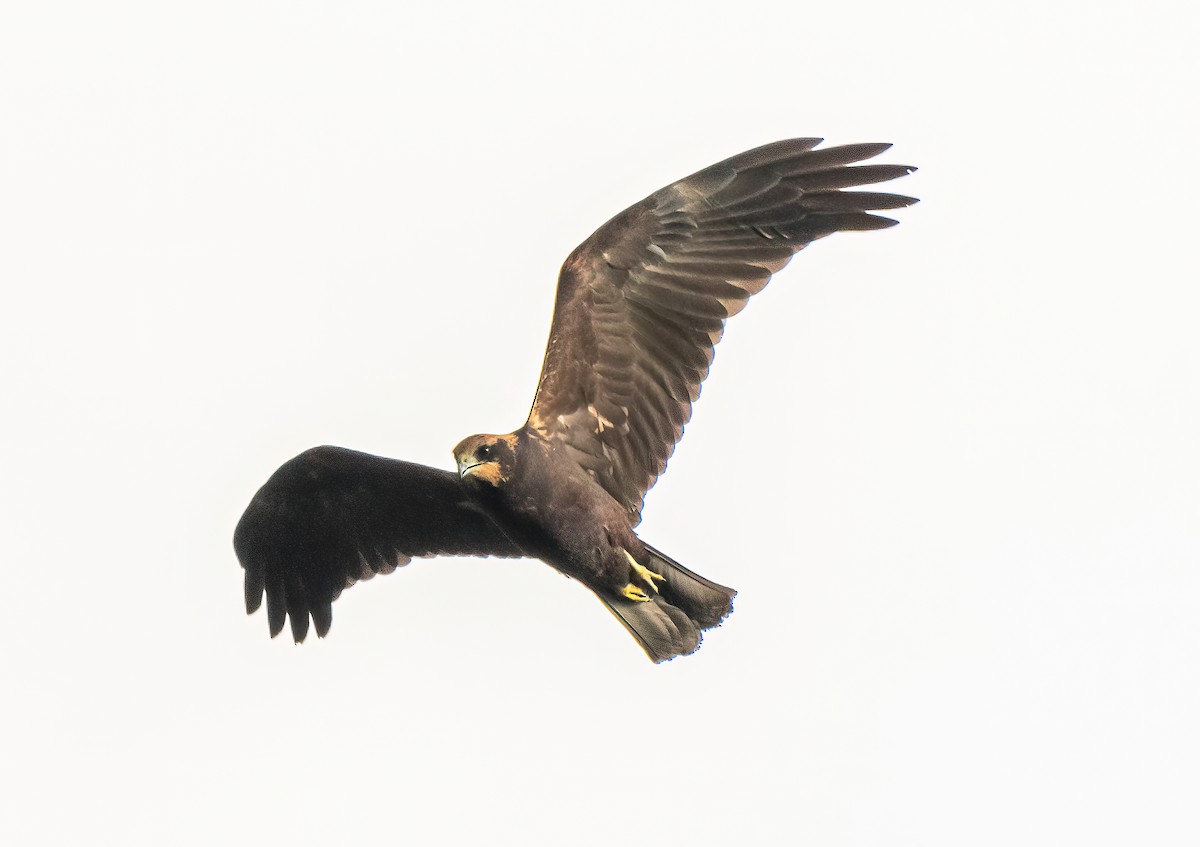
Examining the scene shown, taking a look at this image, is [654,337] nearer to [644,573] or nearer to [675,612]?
[644,573]

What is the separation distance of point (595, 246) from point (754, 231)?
0.91 meters

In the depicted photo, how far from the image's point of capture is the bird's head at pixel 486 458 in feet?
31.5

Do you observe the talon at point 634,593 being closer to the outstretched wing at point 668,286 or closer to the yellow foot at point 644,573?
the yellow foot at point 644,573

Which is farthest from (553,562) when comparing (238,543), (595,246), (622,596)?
(238,543)

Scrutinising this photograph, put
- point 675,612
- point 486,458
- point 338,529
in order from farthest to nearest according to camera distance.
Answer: point 338,529, point 675,612, point 486,458

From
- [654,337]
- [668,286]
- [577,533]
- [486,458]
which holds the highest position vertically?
[668,286]

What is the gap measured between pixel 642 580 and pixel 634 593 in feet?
0.28

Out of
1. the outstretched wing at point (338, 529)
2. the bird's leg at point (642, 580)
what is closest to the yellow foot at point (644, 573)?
the bird's leg at point (642, 580)

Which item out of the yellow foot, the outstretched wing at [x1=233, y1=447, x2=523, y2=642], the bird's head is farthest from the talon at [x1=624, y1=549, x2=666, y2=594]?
the outstretched wing at [x1=233, y1=447, x2=523, y2=642]

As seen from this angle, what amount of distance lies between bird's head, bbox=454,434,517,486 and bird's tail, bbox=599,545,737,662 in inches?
44.2

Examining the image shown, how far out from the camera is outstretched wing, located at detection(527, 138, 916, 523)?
1025 centimetres

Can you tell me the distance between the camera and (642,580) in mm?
10219

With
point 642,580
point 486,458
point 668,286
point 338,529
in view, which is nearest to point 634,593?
point 642,580

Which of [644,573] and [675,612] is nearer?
[644,573]
